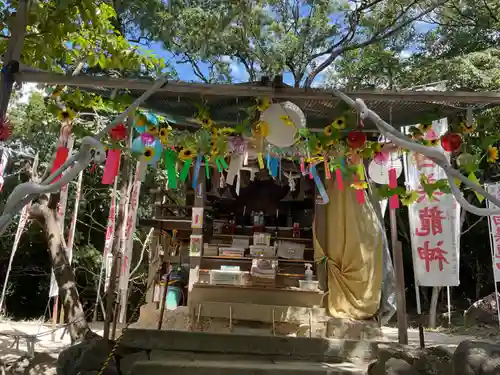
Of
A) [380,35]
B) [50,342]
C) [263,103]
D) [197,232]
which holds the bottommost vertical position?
[50,342]

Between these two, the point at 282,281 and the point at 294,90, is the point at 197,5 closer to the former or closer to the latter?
the point at 282,281

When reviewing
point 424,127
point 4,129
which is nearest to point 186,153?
point 4,129

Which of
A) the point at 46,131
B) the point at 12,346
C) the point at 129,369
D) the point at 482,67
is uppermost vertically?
the point at 482,67

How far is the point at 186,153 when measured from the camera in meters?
4.40

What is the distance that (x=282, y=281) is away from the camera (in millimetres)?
7402

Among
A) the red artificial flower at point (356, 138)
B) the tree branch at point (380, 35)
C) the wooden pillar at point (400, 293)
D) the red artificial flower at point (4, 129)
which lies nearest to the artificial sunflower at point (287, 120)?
the red artificial flower at point (356, 138)

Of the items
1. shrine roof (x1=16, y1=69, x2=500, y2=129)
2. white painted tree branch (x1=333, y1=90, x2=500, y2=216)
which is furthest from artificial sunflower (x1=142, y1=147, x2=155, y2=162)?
white painted tree branch (x1=333, y1=90, x2=500, y2=216)

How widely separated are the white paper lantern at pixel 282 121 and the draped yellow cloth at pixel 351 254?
3.24 m

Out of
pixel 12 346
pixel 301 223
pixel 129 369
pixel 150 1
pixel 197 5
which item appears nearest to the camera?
pixel 129 369

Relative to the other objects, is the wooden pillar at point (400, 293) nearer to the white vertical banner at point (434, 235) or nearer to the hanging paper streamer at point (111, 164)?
the white vertical banner at point (434, 235)

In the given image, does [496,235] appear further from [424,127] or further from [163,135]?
[163,135]

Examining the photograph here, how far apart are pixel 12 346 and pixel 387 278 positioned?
20.9 feet

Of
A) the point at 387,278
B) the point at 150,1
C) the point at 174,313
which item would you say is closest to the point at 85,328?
the point at 174,313

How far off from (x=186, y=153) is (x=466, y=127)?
2528mm
